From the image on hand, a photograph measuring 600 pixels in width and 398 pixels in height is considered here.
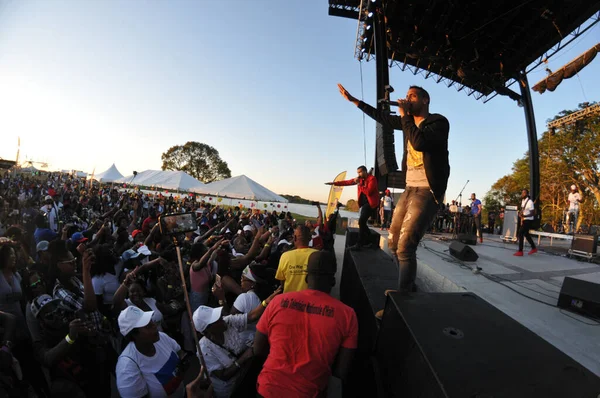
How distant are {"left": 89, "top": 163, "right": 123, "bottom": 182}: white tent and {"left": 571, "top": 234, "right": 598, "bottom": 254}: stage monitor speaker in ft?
107

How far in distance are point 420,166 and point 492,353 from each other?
158 cm

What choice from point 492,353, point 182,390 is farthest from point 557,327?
point 182,390

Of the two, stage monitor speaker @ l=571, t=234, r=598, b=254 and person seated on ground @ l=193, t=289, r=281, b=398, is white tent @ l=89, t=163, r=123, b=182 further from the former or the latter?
stage monitor speaker @ l=571, t=234, r=598, b=254

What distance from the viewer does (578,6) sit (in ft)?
36.3

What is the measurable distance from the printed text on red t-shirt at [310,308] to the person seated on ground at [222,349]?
1.15m

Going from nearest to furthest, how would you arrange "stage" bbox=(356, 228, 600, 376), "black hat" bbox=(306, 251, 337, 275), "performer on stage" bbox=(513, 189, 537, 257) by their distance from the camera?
"black hat" bbox=(306, 251, 337, 275) < "stage" bbox=(356, 228, 600, 376) < "performer on stage" bbox=(513, 189, 537, 257)

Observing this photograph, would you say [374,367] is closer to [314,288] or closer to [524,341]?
[314,288]

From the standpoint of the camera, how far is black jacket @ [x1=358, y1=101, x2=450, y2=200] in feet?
7.46

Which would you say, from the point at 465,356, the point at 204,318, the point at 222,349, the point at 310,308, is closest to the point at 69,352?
the point at 204,318

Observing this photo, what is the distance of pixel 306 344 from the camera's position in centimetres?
176

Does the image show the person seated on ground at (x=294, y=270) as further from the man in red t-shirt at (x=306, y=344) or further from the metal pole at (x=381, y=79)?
the metal pole at (x=381, y=79)

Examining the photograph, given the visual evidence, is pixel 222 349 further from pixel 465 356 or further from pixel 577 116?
pixel 577 116

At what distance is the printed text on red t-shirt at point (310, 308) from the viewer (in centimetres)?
181

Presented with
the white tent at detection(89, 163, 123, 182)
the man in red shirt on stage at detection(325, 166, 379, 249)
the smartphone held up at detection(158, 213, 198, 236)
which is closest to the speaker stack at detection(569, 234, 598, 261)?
the man in red shirt on stage at detection(325, 166, 379, 249)
